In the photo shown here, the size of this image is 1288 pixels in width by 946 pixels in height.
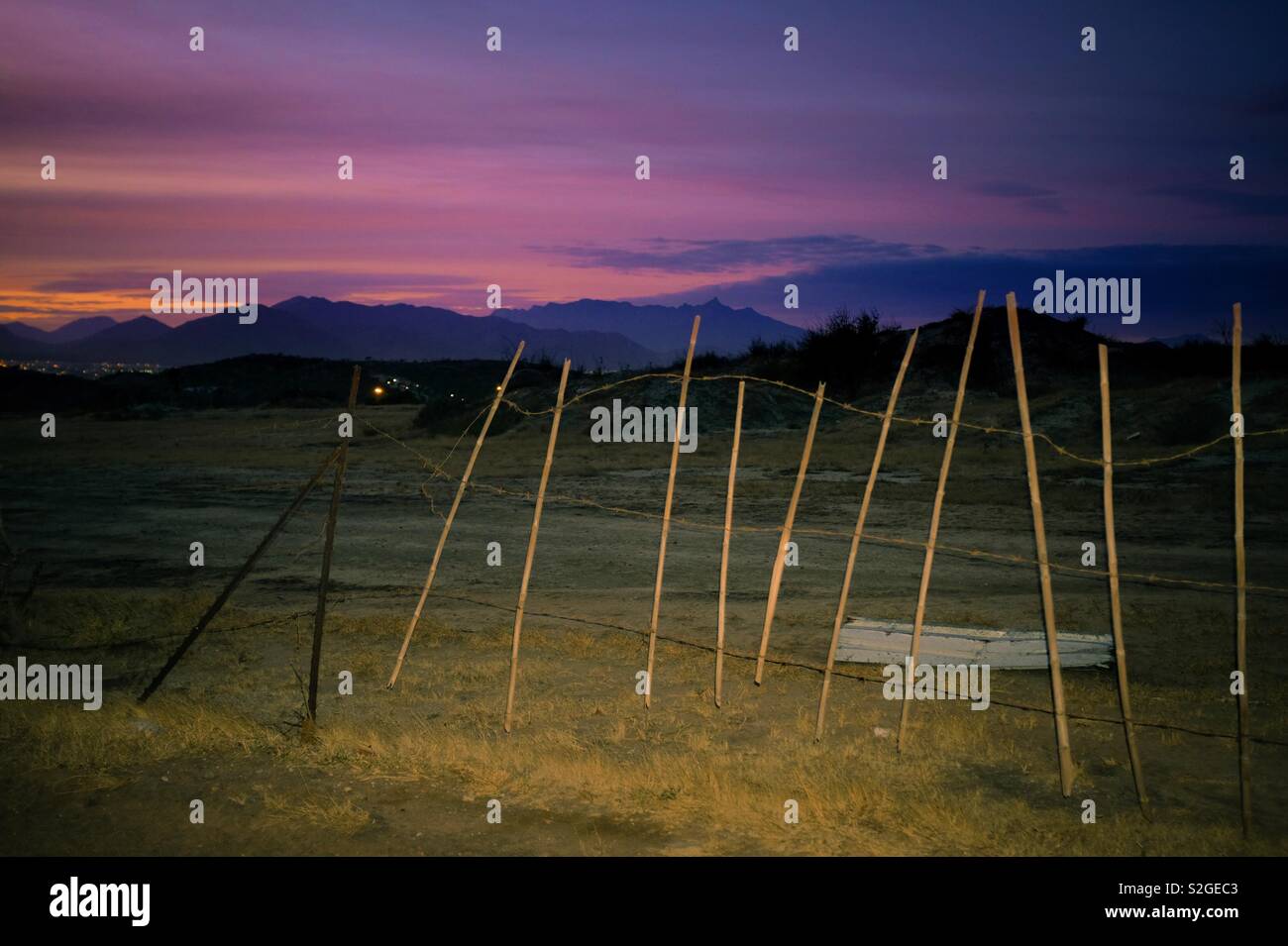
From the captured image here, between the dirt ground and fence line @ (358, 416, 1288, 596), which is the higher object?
fence line @ (358, 416, 1288, 596)

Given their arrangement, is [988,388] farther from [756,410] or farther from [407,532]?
[407,532]

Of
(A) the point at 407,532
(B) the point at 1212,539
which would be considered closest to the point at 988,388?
(B) the point at 1212,539

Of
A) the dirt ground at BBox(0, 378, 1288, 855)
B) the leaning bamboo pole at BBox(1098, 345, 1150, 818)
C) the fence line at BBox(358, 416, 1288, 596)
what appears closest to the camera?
the dirt ground at BBox(0, 378, 1288, 855)

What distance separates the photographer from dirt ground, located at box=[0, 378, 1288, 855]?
5.83 m

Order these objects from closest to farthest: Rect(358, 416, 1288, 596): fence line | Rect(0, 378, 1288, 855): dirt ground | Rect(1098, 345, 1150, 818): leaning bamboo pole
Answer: Rect(0, 378, 1288, 855): dirt ground, Rect(1098, 345, 1150, 818): leaning bamboo pole, Rect(358, 416, 1288, 596): fence line

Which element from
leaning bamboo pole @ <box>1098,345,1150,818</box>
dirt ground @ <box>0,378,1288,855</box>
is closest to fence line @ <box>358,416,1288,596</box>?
leaning bamboo pole @ <box>1098,345,1150,818</box>

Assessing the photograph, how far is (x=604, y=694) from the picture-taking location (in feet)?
28.5

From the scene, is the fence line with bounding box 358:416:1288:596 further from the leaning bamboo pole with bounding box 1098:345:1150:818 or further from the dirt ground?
the dirt ground

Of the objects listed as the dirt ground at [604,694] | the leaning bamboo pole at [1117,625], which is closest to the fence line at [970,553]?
the leaning bamboo pole at [1117,625]

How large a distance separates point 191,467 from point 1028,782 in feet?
81.8

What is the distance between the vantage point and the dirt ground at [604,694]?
5832 mm

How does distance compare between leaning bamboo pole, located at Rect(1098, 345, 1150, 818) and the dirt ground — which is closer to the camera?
the dirt ground

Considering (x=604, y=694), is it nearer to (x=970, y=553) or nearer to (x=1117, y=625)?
(x=970, y=553)
